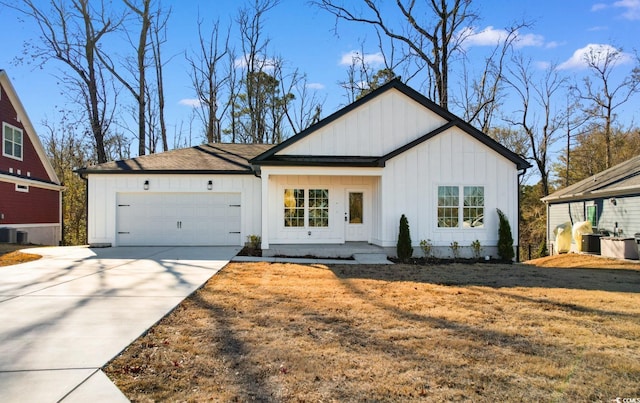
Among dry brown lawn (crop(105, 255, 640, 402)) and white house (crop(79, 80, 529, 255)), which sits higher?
white house (crop(79, 80, 529, 255))

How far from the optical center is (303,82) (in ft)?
99.6

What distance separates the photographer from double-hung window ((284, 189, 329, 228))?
43.1 feet

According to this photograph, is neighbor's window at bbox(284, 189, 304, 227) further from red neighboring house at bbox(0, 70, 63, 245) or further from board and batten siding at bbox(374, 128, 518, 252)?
red neighboring house at bbox(0, 70, 63, 245)

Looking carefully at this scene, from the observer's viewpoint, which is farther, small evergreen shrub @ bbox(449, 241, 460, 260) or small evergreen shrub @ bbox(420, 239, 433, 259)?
small evergreen shrub @ bbox(449, 241, 460, 260)

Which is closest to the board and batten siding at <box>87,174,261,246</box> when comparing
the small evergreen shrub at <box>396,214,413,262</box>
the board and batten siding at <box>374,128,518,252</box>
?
the board and batten siding at <box>374,128,518,252</box>

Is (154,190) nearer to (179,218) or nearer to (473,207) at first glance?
(179,218)

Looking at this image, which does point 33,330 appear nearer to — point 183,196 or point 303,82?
point 183,196

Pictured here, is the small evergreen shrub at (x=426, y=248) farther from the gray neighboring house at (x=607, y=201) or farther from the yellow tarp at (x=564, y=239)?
the yellow tarp at (x=564, y=239)

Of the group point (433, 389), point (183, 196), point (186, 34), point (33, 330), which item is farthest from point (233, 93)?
point (433, 389)

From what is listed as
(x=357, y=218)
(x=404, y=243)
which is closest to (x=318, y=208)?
(x=357, y=218)

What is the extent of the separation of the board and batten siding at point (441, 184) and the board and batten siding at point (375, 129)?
665 millimetres

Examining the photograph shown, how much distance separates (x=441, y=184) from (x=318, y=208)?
407cm

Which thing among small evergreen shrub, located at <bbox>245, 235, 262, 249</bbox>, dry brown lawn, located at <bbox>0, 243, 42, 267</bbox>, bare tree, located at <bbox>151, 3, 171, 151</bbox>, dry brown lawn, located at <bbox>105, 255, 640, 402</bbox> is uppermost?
bare tree, located at <bbox>151, 3, 171, 151</bbox>

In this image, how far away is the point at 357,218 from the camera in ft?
45.5
